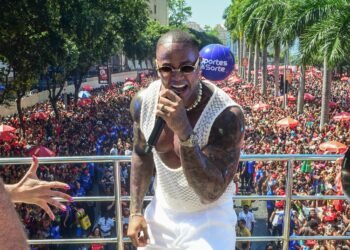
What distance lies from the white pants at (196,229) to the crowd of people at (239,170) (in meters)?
0.95

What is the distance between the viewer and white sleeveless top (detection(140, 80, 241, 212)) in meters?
2.23

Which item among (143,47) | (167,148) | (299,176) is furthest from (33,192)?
(143,47)

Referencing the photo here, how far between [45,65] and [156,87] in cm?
1570

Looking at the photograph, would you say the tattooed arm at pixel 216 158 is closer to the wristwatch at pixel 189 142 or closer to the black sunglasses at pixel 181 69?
the wristwatch at pixel 189 142

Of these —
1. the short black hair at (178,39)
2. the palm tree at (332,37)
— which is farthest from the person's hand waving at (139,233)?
the palm tree at (332,37)

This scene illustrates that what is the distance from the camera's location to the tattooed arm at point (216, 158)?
204 cm

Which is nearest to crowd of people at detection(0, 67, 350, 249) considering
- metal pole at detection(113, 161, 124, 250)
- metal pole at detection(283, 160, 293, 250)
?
metal pole at detection(283, 160, 293, 250)

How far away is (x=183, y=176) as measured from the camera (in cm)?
226

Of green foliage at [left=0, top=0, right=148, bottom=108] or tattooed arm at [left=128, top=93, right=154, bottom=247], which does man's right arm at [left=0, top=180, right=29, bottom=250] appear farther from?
green foliage at [left=0, top=0, right=148, bottom=108]

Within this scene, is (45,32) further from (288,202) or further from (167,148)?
(167,148)

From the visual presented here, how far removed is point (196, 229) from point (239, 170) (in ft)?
33.2

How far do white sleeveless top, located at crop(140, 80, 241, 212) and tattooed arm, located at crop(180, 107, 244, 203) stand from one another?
0.04m

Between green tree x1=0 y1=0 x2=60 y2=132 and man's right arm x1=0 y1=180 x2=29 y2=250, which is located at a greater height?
green tree x1=0 y1=0 x2=60 y2=132

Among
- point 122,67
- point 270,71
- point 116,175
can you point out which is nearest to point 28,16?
point 116,175
